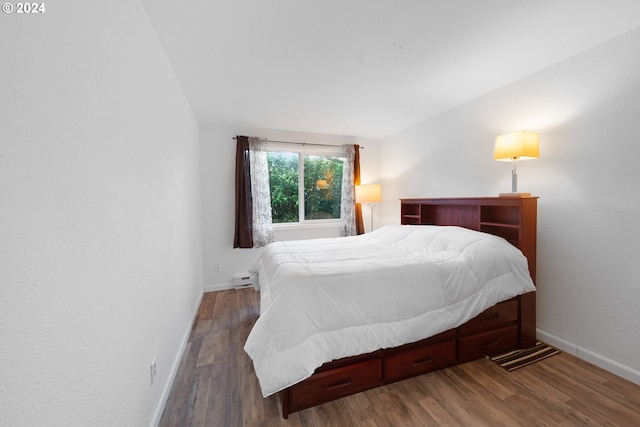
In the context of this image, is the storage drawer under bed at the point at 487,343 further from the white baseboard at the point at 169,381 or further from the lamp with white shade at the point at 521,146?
the white baseboard at the point at 169,381

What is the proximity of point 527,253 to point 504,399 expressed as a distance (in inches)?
46.3

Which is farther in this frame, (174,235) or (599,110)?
(174,235)

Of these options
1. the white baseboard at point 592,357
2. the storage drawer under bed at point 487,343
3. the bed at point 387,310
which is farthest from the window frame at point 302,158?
the white baseboard at point 592,357

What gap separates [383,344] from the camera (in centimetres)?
155

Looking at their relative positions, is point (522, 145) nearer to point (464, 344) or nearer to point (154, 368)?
point (464, 344)

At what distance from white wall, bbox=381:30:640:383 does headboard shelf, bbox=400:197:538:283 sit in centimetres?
22

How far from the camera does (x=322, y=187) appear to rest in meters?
4.29

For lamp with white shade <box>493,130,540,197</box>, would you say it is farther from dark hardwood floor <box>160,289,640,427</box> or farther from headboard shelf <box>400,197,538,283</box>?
dark hardwood floor <box>160,289,640,427</box>

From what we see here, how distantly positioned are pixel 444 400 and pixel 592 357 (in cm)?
137

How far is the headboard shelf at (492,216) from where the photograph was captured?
2094mm

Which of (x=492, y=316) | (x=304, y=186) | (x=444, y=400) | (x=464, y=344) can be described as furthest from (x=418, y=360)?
(x=304, y=186)

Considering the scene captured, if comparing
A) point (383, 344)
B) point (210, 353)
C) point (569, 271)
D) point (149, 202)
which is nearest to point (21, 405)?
point (149, 202)

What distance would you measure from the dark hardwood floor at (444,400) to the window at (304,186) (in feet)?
8.06

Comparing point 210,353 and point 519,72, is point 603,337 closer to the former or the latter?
point 519,72
